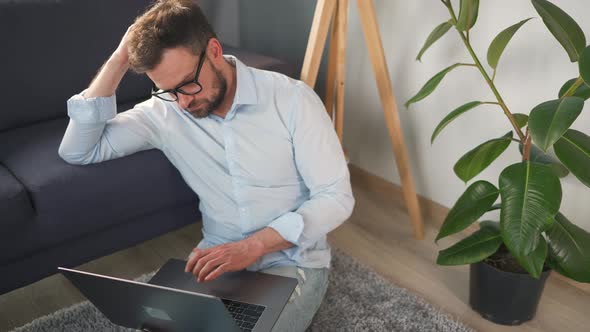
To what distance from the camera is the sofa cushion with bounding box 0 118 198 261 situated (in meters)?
1.46

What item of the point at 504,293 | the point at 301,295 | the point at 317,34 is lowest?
the point at 504,293

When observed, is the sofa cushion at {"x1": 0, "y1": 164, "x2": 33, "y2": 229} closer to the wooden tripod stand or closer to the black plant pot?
the wooden tripod stand

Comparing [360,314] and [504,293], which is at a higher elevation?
[504,293]

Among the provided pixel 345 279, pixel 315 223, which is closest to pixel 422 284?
pixel 345 279

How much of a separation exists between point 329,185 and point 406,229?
84 cm

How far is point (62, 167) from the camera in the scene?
1.52 m

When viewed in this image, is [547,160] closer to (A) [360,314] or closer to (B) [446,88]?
(B) [446,88]

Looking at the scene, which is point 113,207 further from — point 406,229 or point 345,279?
point 406,229

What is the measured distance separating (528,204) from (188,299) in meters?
0.83

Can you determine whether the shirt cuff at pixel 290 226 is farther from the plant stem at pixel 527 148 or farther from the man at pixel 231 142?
the plant stem at pixel 527 148

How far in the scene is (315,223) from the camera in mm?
1365

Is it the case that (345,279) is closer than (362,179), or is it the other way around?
(345,279)

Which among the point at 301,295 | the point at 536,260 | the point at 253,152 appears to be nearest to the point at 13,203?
the point at 253,152

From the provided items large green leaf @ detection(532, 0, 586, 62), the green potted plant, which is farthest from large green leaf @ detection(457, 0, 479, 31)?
large green leaf @ detection(532, 0, 586, 62)
